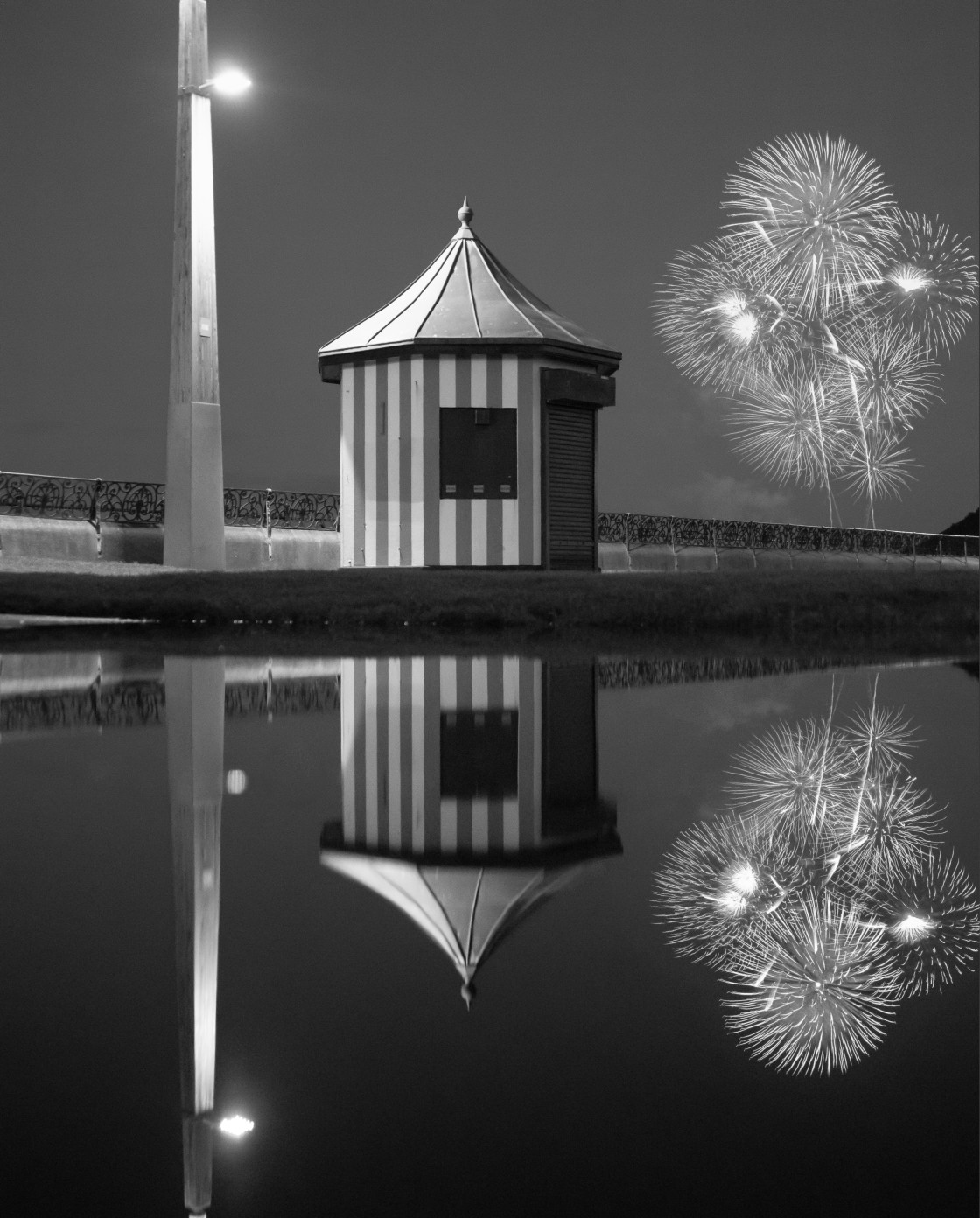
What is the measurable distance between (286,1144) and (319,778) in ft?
7.84

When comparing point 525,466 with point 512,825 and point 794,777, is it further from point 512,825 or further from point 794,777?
point 512,825

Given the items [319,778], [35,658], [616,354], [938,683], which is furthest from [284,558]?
[319,778]

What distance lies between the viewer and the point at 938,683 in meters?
6.49

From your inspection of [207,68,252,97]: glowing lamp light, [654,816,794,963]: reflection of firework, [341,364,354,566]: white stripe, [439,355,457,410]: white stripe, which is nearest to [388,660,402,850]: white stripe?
[654,816,794,963]: reflection of firework

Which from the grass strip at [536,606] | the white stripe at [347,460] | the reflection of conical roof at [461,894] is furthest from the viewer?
the white stripe at [347,460]

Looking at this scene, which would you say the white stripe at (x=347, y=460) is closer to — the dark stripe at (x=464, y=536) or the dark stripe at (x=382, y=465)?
the dark stripe at (x=382, y=465)

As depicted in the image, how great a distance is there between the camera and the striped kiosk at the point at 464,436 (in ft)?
56.1

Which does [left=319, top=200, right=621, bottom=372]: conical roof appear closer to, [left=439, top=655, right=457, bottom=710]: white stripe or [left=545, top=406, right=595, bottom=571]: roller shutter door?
[left=545, top=406, right=595, bottom=571]: roller shutter door

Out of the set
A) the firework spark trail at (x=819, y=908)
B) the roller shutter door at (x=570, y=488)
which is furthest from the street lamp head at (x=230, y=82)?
the firework spark trail at (x=819, y=908)

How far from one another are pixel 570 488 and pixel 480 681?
1167 centimetres

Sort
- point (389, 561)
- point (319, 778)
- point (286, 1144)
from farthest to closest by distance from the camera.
Result: 1. point (389, 561)
2. point (319, 778)
3. point (286, 1144)

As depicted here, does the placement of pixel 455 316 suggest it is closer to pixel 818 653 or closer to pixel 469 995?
pixel 818 653

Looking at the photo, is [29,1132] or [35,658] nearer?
[29,1132]

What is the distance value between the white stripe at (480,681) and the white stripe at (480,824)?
2.06 metres
